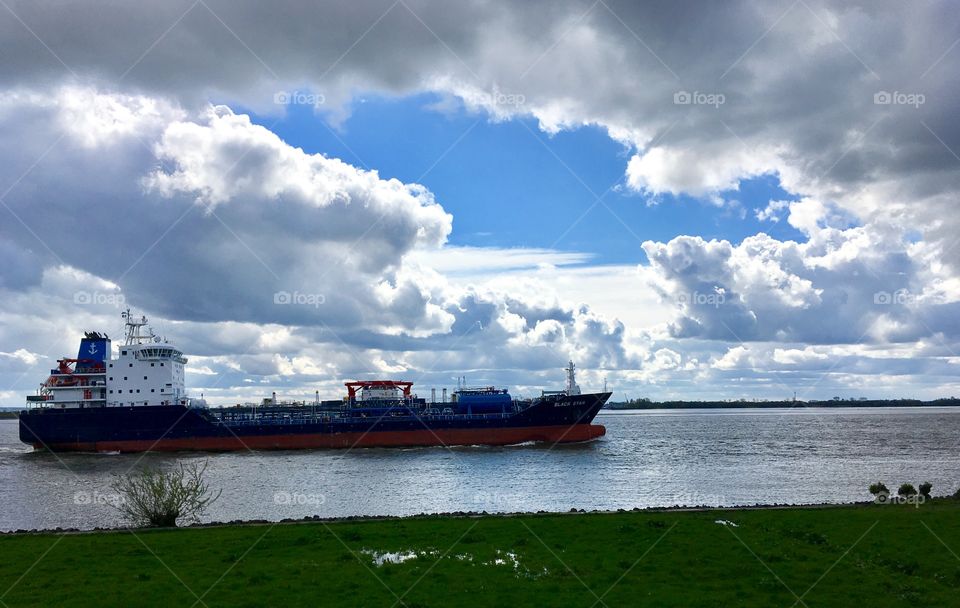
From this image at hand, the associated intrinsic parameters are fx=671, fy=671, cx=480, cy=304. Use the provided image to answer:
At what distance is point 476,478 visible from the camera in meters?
42.8

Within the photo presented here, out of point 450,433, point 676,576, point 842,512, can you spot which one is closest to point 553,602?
point 676,576

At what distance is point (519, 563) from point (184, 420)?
201 ft

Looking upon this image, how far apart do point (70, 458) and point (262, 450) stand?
1744 cm

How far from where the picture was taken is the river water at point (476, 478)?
1291 inches

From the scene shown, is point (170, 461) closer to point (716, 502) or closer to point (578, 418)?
point (578, 418)

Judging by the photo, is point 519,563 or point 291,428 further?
point 291,428

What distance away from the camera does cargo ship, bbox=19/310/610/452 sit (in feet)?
224

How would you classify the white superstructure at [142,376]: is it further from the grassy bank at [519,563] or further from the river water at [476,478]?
the grassy bank at [519,563]

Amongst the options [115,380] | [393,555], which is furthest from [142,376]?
[393,555]

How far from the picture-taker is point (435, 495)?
36250 mm

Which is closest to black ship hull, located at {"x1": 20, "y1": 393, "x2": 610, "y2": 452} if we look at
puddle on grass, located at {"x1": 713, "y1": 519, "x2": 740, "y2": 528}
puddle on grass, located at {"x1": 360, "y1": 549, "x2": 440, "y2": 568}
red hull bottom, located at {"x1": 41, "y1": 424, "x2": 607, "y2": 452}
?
red hull bottom, located at {"x1": 41, "y1": 424, "x2": 607, "y2": 452}

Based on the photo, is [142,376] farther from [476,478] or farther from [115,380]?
[476,478]

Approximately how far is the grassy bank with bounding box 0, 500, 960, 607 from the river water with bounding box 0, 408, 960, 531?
412 inches

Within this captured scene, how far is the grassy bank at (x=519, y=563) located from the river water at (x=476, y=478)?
412 inches
